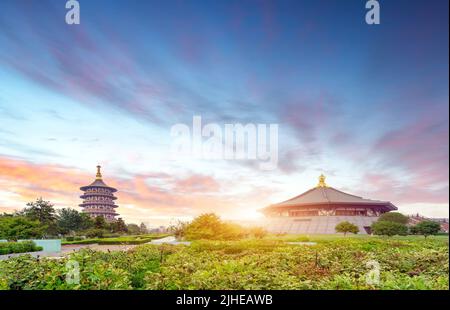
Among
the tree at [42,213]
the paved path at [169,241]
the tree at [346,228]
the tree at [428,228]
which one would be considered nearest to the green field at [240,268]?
the paved path at [169,241]

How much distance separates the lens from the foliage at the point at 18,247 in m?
4.64

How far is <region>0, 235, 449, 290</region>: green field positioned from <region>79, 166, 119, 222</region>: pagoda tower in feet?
1.88

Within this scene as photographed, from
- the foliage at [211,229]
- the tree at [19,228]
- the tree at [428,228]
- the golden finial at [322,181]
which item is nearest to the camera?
the golden finial at [322,181]

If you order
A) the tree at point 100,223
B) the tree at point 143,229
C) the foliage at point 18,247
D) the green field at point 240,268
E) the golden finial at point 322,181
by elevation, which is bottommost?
the green field at point 240,268

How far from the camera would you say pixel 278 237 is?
571cm

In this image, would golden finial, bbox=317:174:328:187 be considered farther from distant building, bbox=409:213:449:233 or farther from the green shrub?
the green shrub

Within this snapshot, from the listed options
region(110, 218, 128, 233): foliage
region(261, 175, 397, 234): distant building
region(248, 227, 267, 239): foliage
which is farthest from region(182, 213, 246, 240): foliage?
region(110, 218, 128, 233): foliage

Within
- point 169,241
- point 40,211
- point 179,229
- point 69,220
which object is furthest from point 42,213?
point 179,229

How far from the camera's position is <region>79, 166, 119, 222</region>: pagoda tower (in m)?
4.30

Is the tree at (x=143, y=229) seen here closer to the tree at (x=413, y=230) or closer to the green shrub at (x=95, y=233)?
the green shrub at (x=95, y=233)

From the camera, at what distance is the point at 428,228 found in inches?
221

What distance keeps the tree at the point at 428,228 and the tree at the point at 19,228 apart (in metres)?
6.12

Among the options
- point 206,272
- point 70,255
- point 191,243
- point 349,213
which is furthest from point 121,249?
point 349,213
